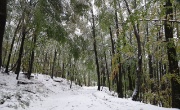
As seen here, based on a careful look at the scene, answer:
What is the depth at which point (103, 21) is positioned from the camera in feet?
20.3

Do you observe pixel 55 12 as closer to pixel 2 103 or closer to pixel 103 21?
pixel 103 21

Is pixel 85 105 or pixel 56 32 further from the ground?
pixel 56 32

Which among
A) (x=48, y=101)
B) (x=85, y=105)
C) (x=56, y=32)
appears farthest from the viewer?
(x=48, y=101)

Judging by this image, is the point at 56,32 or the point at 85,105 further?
the point at 85,105

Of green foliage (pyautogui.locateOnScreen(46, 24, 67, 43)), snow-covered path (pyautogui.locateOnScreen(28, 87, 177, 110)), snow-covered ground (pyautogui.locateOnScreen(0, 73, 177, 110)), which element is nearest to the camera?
green foliage (pyautogui.locateOnScreen(46, 24, 67, 43))

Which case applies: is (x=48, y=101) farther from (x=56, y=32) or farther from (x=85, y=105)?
(x=56, y=32)

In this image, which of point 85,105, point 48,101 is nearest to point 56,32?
point 85,105

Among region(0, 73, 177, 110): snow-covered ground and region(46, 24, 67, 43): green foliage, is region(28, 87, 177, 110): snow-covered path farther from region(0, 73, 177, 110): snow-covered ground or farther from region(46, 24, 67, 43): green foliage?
region(46, 24, 67, 43): green foliage

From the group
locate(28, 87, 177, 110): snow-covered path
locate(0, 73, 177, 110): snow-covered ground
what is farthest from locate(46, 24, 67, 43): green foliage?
locate(28, 87, 177, 110): snow-covered path

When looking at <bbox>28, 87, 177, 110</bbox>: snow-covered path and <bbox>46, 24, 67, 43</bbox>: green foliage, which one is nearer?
<bbox>46, 24, 67, 43</bbox>: green foliage

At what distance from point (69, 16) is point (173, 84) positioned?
18.5ft

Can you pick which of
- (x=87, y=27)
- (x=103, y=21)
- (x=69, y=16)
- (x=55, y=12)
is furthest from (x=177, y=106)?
(x=87, y=27)

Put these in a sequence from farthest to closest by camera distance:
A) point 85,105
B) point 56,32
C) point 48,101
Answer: point 48,101 < point 85,105 < point 56,32

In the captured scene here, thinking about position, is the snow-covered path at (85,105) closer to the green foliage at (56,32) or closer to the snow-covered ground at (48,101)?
the snow-covered ground at (48,101)
